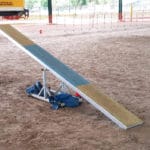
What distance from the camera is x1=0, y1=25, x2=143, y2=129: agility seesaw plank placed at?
465 centimetres

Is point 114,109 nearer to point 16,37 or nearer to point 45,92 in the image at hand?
point 45,92

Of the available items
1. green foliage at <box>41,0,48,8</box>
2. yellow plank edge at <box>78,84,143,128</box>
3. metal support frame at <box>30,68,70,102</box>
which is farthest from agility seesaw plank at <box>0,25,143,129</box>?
green foliage at <box>41,0,48,8</box>

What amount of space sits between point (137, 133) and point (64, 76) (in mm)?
1401

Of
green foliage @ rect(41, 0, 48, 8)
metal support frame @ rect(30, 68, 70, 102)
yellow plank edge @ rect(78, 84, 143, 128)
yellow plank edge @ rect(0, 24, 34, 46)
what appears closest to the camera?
yellow plank edge @ rect(78, 84, 143, 128)

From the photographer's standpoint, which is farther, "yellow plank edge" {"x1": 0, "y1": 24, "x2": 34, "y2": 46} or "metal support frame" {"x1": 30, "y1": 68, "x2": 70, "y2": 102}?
"yellow plank edge" {"x1": 0, "y1": 24, "x2": 34, "y2": 46}

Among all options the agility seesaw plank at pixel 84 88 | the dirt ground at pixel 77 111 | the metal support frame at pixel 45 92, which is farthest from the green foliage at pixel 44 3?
the metal support frame at pixel 45 92

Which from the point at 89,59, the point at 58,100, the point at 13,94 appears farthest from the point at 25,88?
the point at 89,59

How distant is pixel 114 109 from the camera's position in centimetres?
480

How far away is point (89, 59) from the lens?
31.6ft

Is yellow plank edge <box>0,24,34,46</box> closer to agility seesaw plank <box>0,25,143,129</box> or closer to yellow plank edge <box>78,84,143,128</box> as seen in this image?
agility seesaw plank <box>0,25,143,129</box>

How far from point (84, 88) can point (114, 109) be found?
1.84 ft

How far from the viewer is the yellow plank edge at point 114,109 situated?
4609 mm

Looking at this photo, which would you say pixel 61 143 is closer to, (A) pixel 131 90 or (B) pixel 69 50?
(A) pixel 131 90

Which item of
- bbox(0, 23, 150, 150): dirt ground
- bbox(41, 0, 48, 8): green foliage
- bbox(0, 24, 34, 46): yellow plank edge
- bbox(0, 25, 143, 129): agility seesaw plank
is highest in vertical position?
bbox(41, 0, 48, 8): green foliage
